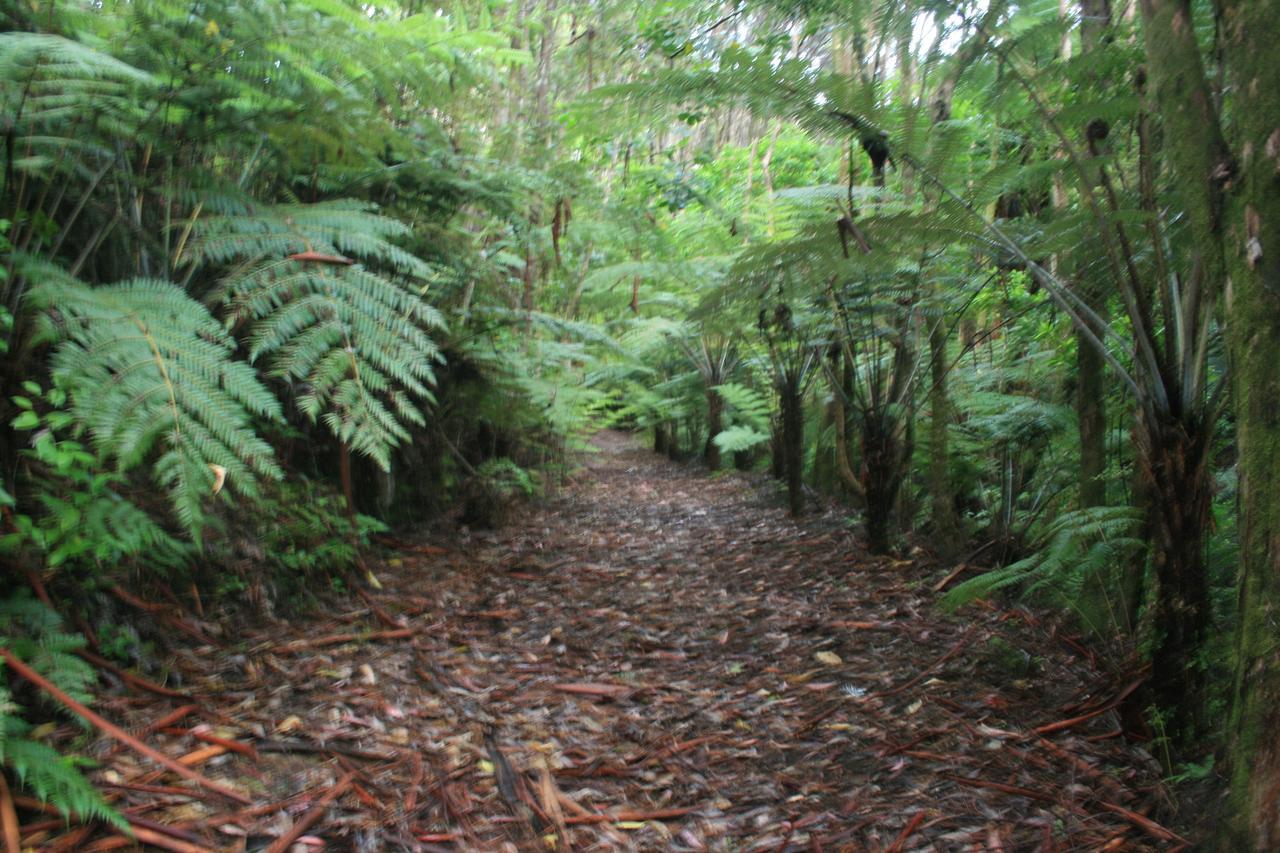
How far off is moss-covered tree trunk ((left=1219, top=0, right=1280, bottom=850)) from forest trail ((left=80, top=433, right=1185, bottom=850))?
1.32ft

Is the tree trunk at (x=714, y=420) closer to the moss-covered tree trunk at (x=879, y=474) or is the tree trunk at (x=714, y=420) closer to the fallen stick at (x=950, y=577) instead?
the moss-covered tree trunk at (x=879, y=474)

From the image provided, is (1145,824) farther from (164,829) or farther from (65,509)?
(65,509)

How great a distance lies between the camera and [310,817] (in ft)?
5.65

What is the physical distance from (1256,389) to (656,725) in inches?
67.7

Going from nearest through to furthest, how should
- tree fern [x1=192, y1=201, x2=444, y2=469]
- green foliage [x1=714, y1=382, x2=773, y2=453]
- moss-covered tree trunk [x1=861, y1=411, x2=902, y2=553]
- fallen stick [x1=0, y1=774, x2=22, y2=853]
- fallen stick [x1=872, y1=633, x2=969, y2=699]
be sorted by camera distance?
fallen stick [x1=0, y1=774, x2=22, y2=853] < tree fern [x1=192, y1=201, x2=444, y2=469] < fallen stick [x1=872, y1=633, x2=969, y2=699] < moss-covered tree trunk [x1=861, y1=411, x2=902, y2=553] < green foliage [x1=714, y1=382, x2=773, y2=453]

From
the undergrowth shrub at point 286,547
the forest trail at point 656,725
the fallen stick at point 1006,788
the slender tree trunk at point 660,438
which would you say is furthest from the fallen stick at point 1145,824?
the slender tree trunk at point 660,438

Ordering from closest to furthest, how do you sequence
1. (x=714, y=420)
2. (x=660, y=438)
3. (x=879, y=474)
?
(x=879, y=474)
(x=714, y=420)
(x=660, y=438)

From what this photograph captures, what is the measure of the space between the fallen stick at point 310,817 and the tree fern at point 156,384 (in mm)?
697

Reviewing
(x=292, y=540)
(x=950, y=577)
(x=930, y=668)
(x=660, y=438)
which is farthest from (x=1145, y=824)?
(x=660, y=438)

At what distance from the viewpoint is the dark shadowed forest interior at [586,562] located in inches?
65.8

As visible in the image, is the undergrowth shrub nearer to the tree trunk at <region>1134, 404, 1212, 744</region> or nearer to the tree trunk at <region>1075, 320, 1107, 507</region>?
the tree trunk at <region>1134, 404, 1212, 744</region>

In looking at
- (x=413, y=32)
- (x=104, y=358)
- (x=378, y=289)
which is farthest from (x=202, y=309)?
(x=413, y=32)

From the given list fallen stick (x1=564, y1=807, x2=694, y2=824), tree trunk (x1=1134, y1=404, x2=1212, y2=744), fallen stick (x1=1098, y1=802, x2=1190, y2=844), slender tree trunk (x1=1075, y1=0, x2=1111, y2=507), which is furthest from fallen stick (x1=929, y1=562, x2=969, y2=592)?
fallen stick (x1=564, y1=807, x2=694, y2=824)

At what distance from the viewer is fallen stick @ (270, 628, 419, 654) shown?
2508 mm
